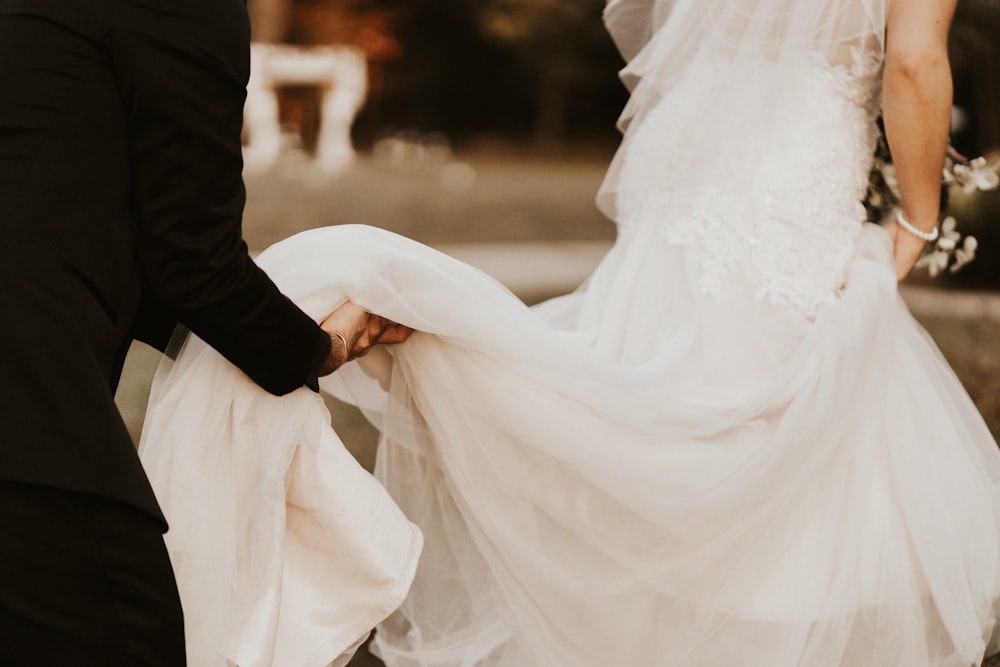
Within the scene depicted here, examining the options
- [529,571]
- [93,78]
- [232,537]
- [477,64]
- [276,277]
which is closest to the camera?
[93,78]

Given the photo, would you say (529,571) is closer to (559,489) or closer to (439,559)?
(559,489)

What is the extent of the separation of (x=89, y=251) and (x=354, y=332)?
0.69m

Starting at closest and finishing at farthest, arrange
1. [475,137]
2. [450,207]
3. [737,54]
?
1. [737,54]
2. [450,207]
3. [475,137]

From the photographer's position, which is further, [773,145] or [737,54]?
[737,54]

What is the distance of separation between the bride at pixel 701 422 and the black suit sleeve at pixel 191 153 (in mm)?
453

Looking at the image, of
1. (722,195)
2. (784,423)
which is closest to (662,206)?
(722,195)

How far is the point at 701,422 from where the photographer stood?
2754 millimetres

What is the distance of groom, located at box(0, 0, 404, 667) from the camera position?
1.77 meters

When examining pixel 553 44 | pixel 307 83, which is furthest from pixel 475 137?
pixel 307 83

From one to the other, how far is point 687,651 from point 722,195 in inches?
44.1

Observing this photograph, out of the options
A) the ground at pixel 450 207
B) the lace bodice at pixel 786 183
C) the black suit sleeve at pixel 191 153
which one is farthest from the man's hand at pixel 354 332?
the ground at pixel 450 207

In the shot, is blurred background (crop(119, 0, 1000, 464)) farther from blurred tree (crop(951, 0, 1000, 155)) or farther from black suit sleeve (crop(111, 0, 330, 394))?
black suit sleeve (crop(111, 0, 330, 394))

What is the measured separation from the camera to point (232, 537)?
7.44ft

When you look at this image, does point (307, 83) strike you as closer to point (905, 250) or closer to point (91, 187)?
point (905, 250)
